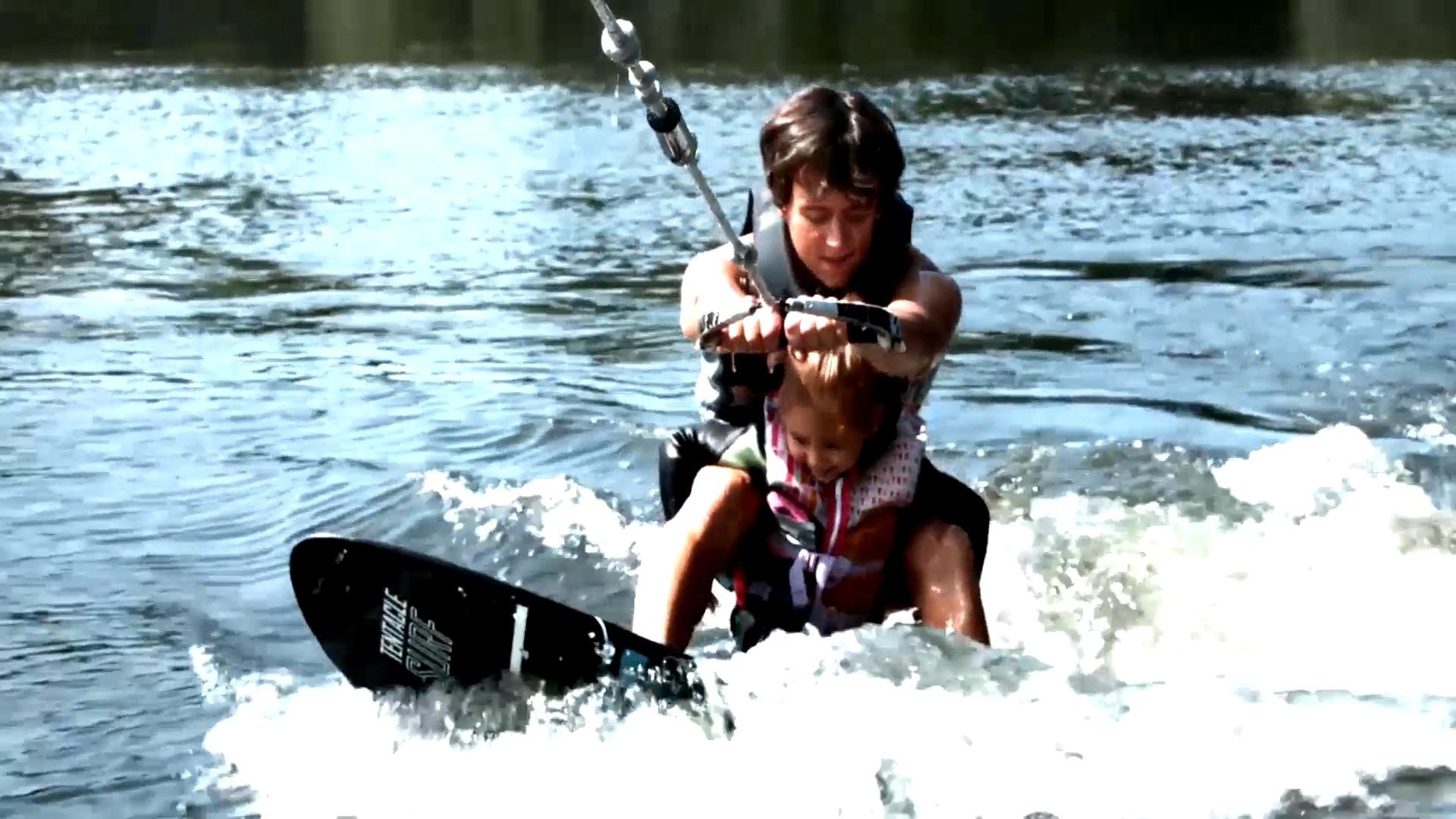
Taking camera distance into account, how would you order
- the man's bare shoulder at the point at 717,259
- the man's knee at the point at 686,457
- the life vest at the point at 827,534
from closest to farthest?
the man's bare shoulder at the point at 717,259
the life vest at the point at 827,534
the man's knee at the point at 686,457

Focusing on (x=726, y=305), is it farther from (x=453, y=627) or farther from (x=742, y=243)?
(x=453, y=627)

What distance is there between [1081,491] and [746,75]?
20180mm

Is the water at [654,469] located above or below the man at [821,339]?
below

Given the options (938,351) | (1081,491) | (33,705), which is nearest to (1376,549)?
(1081,491)

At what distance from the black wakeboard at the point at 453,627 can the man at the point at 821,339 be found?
23 cm

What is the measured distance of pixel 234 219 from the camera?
1694cm

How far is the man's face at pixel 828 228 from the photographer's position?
5336mm

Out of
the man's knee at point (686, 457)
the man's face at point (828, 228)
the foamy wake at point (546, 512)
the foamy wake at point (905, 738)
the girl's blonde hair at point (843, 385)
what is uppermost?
the man's face at point (828, 228)

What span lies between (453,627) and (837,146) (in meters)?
1.56

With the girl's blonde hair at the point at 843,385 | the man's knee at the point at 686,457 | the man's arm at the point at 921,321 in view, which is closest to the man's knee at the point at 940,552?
the girl's blonde hair at the point at 843,385

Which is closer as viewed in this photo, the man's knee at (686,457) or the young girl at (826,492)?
the young girl at (826,492)

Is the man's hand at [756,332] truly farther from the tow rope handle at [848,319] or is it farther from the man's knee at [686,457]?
the man's knee at [686,457]

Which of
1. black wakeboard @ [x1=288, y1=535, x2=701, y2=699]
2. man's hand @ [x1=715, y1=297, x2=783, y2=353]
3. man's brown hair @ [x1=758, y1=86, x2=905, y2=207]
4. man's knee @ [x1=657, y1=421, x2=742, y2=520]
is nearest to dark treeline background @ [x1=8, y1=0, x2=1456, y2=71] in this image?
man's knee @ [x1=657, y1=421, x2=742, y2=520]

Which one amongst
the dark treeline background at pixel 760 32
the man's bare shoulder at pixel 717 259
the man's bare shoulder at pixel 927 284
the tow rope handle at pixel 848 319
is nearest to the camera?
the tow rope handle at pixel 848 319
